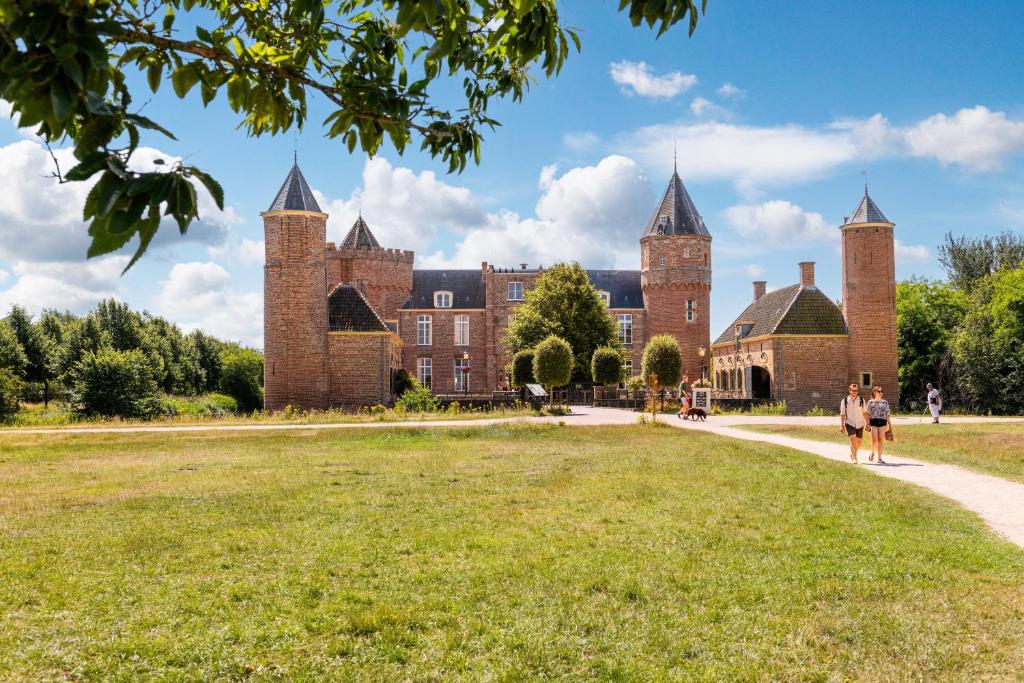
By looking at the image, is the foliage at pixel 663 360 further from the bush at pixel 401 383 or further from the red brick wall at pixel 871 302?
the bush at pixel 401 383

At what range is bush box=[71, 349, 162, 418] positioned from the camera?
37281 mm

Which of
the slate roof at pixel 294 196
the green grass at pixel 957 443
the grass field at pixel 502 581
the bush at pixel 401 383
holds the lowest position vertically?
the green grass at pixel 957 443

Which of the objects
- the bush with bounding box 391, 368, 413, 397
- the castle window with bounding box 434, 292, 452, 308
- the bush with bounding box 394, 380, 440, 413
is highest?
the castle window with bounding box 434, 292, 452, 308

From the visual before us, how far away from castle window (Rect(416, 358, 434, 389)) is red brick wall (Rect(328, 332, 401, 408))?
21716 mm

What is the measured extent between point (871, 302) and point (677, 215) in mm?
18963

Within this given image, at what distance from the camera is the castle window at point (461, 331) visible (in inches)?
2510

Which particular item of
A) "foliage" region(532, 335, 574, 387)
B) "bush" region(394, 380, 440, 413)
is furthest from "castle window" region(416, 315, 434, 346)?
"bush" region(394, 380, 440, 413)

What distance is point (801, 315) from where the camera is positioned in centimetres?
4550

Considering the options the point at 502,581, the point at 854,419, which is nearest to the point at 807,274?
the point at 854,419

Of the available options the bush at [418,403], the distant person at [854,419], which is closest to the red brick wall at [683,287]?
the bush at [418,403]

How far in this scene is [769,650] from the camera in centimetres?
542

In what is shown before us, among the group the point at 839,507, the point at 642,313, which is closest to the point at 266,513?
the point at 839,507

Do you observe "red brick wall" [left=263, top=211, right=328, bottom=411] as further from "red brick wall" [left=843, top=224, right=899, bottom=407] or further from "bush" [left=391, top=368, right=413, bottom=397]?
"red brick wall" [left=843, top=224, right=899, bottom=407]

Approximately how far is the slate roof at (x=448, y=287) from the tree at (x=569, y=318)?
12166mm
